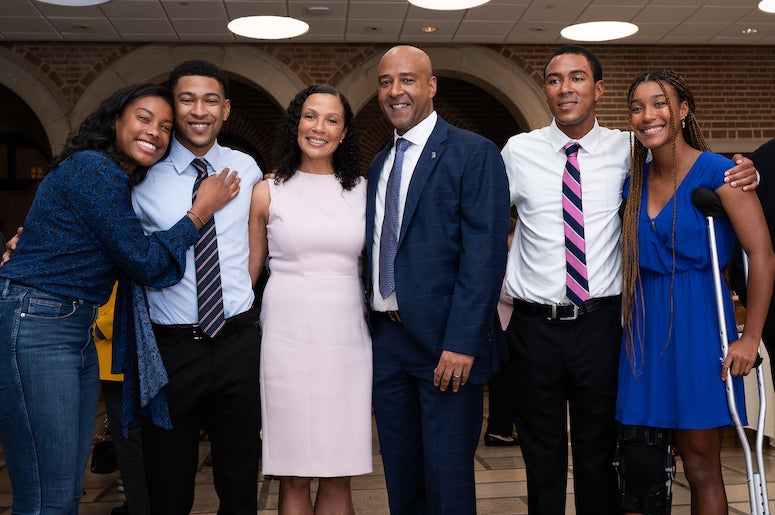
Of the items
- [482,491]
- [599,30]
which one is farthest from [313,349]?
[599,30]

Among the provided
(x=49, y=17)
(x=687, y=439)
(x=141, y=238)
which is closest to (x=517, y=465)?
(x=687, y=439)

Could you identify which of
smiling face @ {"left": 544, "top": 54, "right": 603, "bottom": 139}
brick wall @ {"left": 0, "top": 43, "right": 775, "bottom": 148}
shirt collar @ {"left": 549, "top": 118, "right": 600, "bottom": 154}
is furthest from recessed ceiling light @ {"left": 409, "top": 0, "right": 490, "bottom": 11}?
shirt collar @ {"left": 549, "top": 118, "right": 600, "bottom": 154}

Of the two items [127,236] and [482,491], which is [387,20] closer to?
[482,491]

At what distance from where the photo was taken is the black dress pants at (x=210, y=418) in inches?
93.7

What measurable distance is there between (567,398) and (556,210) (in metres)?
0.66

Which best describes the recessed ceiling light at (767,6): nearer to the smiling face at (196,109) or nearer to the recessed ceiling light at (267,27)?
the recessed ceiling light at (267,27)

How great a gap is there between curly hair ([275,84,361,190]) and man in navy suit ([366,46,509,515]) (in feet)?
0.56

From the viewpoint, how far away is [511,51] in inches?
365

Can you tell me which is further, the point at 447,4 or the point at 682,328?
the point at 447,4

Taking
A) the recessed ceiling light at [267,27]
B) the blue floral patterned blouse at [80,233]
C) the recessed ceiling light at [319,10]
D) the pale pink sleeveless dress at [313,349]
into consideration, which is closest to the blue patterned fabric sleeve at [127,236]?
the blue floral patterned blouse at [80,233]

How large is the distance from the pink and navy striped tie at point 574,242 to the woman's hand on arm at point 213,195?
3.67 ft

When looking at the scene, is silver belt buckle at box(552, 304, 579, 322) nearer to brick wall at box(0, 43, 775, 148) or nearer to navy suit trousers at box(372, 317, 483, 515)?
navy suit trousers at box(372, 317, 483, 515)

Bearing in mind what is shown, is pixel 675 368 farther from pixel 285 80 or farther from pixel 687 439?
pixel 285 80

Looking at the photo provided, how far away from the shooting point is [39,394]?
2.07 meters
